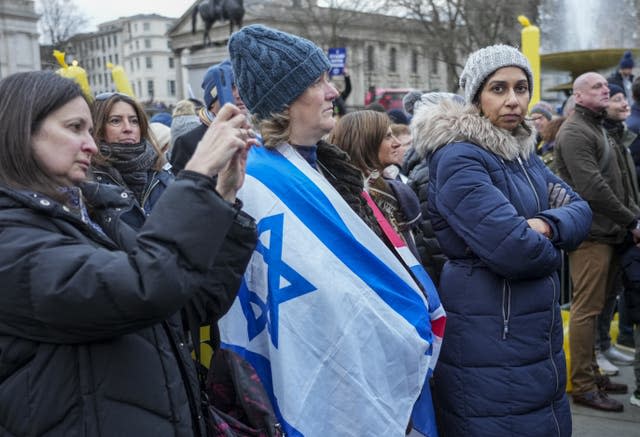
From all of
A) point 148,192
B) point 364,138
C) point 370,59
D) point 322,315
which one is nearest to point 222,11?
point 148,192

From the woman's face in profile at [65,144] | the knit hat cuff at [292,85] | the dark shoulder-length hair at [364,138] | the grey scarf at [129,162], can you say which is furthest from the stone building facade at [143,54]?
the woman's face in profile at [65,144]

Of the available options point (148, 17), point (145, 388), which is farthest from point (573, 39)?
point (148, 17)

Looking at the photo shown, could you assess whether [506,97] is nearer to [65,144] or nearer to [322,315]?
[322,315]

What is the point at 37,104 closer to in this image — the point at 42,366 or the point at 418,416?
the point at 42,366

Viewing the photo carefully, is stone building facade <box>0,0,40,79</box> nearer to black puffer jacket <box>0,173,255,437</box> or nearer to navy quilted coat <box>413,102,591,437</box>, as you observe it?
navy quilted coat <box>413,102,591,437</box>

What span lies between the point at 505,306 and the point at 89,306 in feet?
5.83

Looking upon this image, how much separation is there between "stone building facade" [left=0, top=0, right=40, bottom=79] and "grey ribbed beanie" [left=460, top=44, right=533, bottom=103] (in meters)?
59.1

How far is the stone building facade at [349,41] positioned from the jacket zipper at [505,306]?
9.26 meters

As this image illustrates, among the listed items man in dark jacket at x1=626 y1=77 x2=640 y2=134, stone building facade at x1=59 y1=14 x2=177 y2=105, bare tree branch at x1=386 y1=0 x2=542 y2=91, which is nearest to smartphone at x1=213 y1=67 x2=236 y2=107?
man in dark jacket at x1=626 y1=77 x2=640 y2=134

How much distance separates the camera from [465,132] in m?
2.88

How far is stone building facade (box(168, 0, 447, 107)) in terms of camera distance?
30.5 m

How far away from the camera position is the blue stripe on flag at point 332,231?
2.27 m

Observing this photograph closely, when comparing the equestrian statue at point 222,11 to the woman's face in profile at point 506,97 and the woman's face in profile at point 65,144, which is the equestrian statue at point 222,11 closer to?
the woman's face in profile at point 506,97

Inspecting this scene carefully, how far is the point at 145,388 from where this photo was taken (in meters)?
1.64
